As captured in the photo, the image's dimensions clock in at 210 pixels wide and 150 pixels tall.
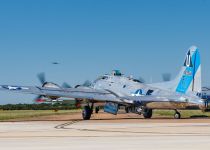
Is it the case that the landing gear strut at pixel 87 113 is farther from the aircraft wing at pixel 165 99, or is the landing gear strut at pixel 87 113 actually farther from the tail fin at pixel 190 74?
the tail fin at pixel 190 74

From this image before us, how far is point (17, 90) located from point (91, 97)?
7.65m

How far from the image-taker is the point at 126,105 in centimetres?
5628

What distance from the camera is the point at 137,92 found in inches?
2154

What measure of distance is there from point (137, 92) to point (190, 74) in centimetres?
612

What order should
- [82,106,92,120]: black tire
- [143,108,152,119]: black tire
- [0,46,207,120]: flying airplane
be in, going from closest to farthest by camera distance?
1. [0,46,207,120]: flying airplane
2. [82,106,92,120]: black tire
3. [143,108,152,119]: black tire

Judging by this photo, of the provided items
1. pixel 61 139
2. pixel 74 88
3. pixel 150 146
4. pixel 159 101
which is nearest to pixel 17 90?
pixel 74 88

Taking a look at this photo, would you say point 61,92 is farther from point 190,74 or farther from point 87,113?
point 190,74

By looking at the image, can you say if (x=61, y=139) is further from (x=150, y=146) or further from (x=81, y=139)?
(x=150, y=146)

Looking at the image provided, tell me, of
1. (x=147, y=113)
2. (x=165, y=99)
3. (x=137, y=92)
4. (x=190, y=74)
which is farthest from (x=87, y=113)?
(x=190, y=74)

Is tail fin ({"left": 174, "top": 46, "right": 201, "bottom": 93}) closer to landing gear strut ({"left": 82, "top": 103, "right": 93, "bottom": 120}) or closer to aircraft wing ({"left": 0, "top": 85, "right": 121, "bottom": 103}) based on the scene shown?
aircraft wing ({"left": 0, "top": 85, "right": 121, "bottom": 103})

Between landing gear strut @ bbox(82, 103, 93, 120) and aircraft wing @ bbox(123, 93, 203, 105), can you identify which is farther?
landing gear strut @ bbox(82, 103, 93, 120)

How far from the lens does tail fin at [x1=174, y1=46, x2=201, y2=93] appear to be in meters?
51.1

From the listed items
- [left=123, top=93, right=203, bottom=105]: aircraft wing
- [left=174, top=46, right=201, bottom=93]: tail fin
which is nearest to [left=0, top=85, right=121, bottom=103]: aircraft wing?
[left=123, top=93, right=203, bottom=105]: aircraft wing

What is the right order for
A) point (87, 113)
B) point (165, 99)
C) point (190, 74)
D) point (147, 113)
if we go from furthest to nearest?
point (147, 113), point (87, 113), point (190, 74), point (165, 99)
